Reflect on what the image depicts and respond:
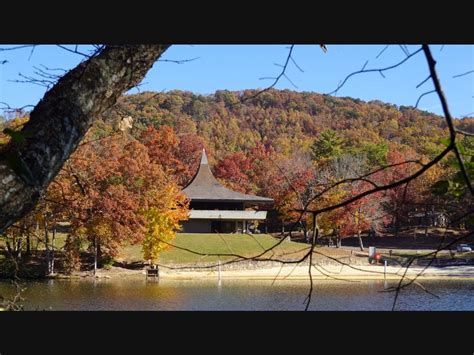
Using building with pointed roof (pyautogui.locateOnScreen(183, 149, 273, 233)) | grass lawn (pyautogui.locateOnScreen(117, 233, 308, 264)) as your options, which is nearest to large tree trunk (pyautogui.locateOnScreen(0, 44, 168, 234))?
grass lawn (pyautogui.locateOnScreen(117, 233, 308, 264))

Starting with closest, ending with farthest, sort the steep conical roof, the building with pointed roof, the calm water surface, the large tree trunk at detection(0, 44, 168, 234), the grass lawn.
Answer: the large tree trunk at detection(0, 44, 168, 234) → the calm water surface → the grass lawn → the building with pointed roof → the steep conical roof

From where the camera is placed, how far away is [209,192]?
2530 centimetres

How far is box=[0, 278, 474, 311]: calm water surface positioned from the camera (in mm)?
11703

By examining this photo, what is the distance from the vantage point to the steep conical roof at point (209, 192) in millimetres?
24575

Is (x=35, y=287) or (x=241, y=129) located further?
(x=241, y=129)

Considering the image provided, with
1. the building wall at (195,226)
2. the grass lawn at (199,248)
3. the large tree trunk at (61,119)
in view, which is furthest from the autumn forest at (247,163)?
the building wall at (195,226)

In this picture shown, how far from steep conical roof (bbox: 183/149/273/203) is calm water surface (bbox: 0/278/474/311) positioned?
26.0 feet

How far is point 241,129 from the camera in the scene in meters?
36.4

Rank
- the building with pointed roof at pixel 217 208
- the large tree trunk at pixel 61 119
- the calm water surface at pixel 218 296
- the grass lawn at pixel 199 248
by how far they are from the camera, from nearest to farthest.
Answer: the large tree trunk at pixel 61 119 < the calm water surface at pixel 218 296 < the grass lawn at pixel 199 248 < the building with pointed roof at pixel 217 208

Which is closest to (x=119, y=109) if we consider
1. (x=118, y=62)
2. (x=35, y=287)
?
(x=118, y=62)

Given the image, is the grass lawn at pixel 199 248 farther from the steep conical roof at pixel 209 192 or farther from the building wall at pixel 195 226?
the steep conical roof at pixel 209 192

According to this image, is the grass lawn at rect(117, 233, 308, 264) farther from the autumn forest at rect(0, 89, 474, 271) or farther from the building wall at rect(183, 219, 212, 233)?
the building wall at rect(183, 219, 212, 233)
